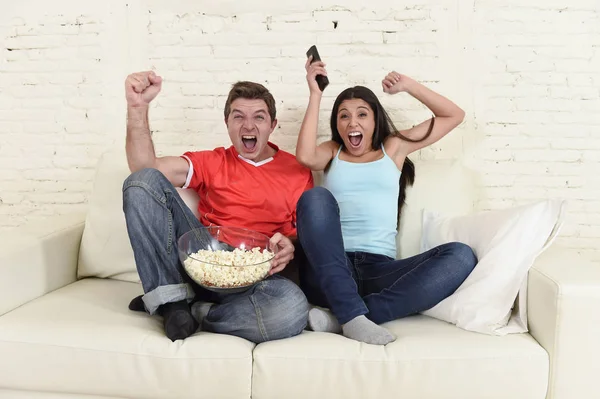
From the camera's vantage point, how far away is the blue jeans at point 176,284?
164cm

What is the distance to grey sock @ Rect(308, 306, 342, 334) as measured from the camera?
172cm

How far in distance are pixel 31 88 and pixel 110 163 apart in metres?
0.77

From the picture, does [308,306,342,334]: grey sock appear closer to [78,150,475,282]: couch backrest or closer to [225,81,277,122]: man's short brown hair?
[78,150,475,282]: couch backrest

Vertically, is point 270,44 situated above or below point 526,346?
above

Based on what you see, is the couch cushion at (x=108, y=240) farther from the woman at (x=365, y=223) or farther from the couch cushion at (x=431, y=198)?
the couch cushion at (x=431, y=198)

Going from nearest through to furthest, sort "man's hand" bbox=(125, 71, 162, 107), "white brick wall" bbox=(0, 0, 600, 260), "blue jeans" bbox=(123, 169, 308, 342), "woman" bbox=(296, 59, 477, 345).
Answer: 1. "blue jeans" bbox=(123, 169, 308, 342)
2. "woman" bbox=(296, 59, 477, 345)
3. "man's hand" bbox=(125, 71, 162, 107)
4. "white brick wall" bbox=(0, 0, 600, 260)

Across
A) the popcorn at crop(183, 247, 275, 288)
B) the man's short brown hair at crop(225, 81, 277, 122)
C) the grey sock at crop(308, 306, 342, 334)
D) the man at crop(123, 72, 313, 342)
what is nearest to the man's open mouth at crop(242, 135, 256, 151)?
the man at crop(123, 72, 313, 342)

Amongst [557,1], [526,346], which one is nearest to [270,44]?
[557,1]

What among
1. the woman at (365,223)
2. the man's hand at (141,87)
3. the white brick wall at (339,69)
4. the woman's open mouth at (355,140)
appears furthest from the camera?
the white brick wall at (339,69)

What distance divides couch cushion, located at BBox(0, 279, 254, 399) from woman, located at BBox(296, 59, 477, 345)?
316 millimetres

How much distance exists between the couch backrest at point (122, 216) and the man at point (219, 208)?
6.9 inches

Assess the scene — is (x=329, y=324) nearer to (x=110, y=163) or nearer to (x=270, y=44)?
(x=110, y=163)

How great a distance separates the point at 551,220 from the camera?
1.72 meters

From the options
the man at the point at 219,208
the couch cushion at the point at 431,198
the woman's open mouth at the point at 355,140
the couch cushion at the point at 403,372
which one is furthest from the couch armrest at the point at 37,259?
the couch cushion at the point at 431,198
